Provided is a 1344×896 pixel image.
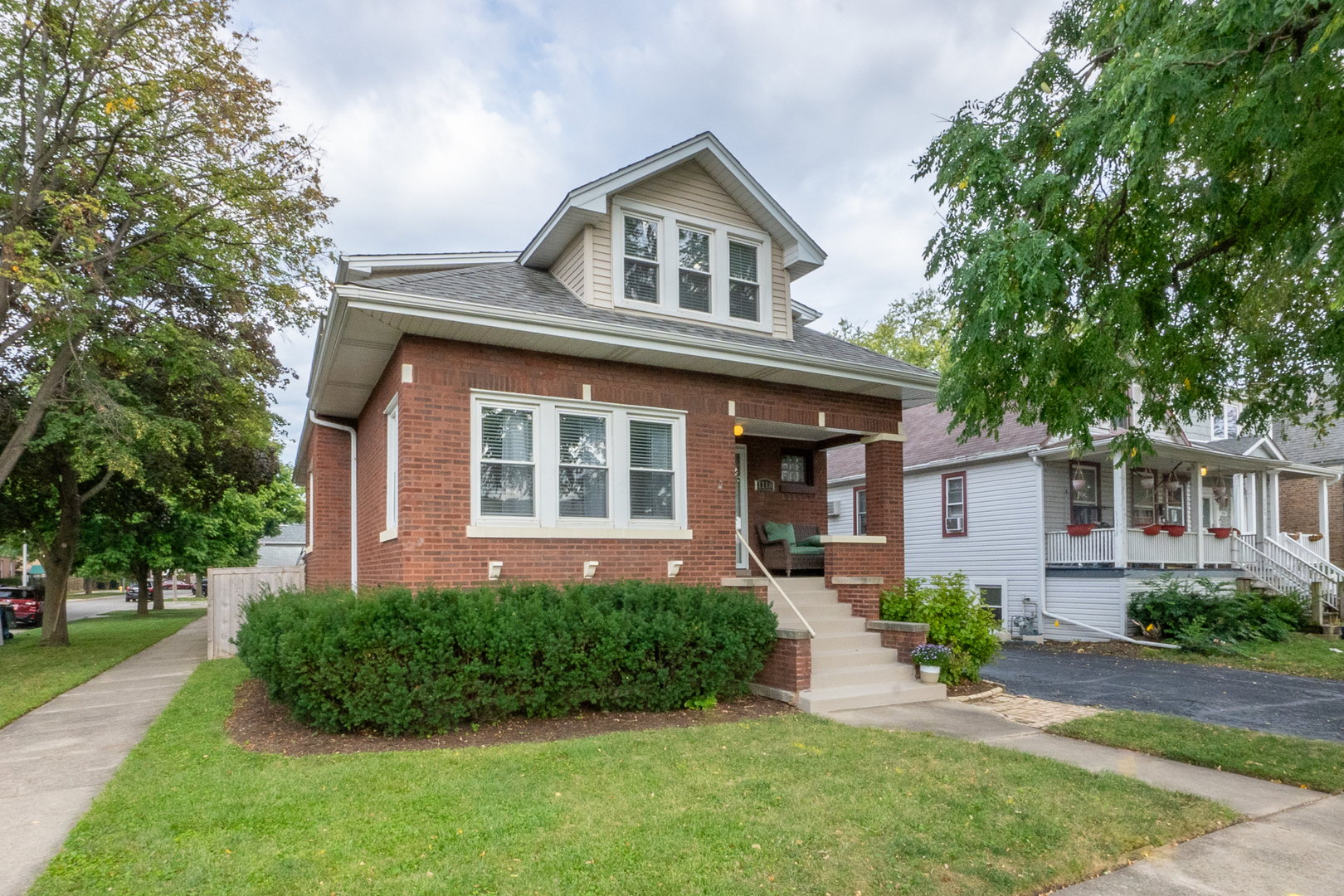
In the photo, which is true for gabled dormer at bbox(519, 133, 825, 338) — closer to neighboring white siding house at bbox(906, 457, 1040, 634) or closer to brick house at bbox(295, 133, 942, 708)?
brick house at bbox(295, 133, 942, 708)

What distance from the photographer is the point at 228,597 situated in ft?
45.1

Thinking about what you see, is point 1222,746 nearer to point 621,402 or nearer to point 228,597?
point 621,402

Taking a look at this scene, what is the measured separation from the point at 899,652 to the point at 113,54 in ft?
47.5

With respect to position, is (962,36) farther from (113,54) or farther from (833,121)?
(113,54)

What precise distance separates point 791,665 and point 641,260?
533 centimetres

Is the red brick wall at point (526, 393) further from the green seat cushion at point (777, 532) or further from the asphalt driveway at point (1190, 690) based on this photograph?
the asphalt driveway at point (1190, 690)

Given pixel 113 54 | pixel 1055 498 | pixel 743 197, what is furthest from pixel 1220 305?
pixel 113 54

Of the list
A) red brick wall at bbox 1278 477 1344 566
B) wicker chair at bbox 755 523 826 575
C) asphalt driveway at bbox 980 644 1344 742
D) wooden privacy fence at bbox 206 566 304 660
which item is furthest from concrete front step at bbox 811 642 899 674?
red brick wall at bbox 1278 477 1344 566

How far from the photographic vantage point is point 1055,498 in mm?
17469

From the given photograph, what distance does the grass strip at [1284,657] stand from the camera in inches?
485

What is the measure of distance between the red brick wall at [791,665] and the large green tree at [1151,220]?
3.08 meters

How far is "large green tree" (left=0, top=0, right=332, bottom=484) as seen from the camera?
11359 mm

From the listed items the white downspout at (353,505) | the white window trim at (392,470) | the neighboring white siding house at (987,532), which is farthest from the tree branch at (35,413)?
the neighboring white siding house at (987,532)

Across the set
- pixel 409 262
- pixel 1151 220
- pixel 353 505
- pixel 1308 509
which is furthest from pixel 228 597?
pixel 1308 509
